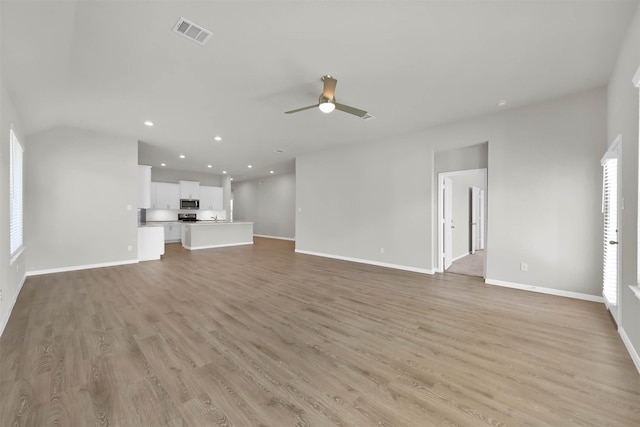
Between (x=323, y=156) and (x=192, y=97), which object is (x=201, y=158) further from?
(x=192, y=97)

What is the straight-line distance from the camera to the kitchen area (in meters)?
6.69

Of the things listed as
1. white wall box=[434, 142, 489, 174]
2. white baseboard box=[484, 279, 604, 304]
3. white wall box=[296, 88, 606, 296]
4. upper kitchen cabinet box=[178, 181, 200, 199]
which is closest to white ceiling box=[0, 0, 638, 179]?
white wall box=[296, 88, 606, 296]

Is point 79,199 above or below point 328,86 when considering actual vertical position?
below

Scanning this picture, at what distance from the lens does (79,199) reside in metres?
5.37

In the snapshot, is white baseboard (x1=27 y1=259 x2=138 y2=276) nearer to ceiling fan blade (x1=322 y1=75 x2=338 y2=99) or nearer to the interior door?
ceiling fan blade (x1=322 y1=75 x2=338 y2=99)

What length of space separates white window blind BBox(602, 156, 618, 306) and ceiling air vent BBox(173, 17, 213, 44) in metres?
4.57

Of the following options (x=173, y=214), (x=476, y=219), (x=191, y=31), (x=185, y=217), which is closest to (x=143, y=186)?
(x=185, y=217)

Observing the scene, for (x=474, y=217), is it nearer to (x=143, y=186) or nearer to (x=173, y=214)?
(x=143, y=186)

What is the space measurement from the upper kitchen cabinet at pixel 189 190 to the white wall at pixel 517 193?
7.34m

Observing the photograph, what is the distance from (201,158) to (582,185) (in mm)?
8759

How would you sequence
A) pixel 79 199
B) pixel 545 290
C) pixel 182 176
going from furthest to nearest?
1. pixel 182 176
2. pixel 79 199
3. pixel 545 290

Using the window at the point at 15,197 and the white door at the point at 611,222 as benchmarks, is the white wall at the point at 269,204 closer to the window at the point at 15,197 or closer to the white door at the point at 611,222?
the window at the point at 15,197

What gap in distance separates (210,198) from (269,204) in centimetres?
255

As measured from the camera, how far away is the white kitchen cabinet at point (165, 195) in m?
9.66
